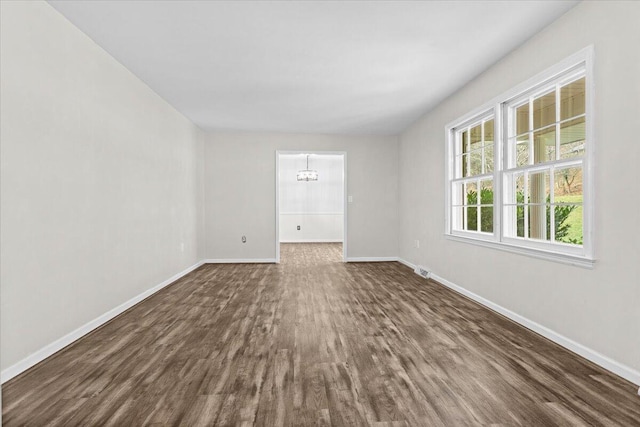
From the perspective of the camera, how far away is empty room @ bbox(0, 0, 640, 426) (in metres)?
1.95

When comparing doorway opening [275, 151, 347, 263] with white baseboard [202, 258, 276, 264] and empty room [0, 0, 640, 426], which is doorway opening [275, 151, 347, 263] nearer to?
white baseboard [202, 258, 276, 264]

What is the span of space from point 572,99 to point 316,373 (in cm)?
284

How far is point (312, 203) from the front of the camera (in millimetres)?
10492

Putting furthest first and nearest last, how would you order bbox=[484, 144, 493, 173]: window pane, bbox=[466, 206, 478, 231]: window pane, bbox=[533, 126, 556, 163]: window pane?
bbox=[466, 206, 478, 231]: window pane, bbox=[484, 144, 493, 173]: window pane, bbox=[533, 126, 556, 163]: window pane

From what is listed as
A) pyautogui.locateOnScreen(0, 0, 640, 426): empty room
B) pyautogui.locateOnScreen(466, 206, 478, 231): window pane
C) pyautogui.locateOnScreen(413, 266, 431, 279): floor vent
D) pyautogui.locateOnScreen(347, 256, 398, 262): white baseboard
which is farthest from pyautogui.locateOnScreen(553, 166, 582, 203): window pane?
pyautogui.locateOnScreen(347, 256, 398, 262): white baseboard

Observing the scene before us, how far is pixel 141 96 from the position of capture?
3896 mm

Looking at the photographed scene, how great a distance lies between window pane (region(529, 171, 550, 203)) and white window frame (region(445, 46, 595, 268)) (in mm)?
93

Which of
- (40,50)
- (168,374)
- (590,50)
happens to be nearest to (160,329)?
(168,374)

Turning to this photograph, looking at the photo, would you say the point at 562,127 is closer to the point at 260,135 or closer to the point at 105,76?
the point at 105,76

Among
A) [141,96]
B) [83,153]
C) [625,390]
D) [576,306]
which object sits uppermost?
[141,96]

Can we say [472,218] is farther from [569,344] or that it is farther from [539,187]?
[569,344]

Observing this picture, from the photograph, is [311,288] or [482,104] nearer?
[482,104]

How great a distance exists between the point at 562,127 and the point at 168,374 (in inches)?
136

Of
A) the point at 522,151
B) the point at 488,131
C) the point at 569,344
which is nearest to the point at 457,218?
the point at 488,131
